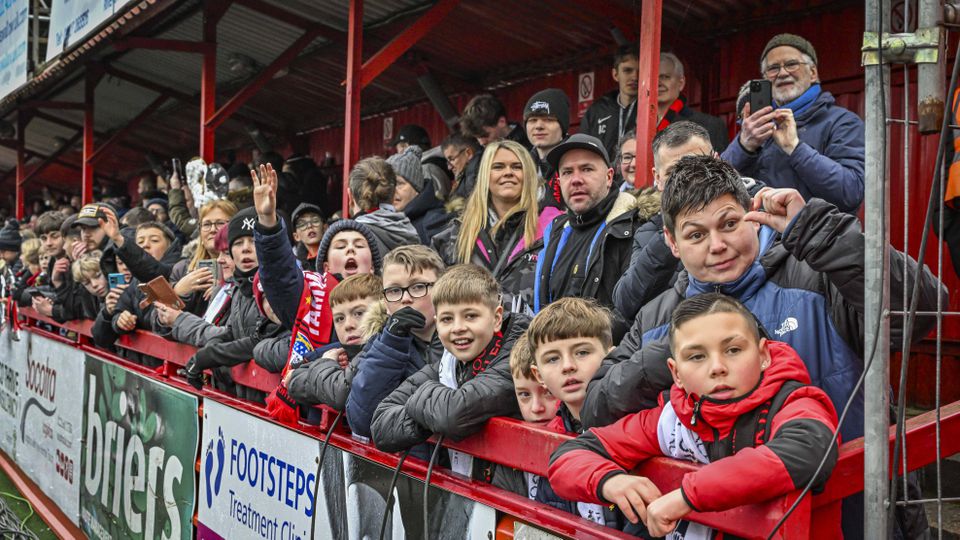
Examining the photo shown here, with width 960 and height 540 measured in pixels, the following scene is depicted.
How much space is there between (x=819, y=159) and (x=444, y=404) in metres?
1.64

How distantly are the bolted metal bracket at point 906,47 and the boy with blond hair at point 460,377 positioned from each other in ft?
4.69

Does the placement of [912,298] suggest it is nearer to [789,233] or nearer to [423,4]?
[789,233]

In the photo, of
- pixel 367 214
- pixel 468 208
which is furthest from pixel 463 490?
pixel 367 214

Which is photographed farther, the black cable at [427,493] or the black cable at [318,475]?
the black cable at [318,475]

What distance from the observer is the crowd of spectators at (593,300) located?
6.68 ft

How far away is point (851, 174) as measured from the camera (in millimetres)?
3525

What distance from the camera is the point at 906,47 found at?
6.19 feet

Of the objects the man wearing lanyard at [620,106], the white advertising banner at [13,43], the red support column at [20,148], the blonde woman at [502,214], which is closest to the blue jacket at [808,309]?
the blonde woman at [502,214]

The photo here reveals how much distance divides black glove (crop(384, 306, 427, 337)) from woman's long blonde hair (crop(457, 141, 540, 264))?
3.42ft

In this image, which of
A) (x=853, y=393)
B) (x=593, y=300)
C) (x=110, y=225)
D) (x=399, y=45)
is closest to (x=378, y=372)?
(x=593, y=300)

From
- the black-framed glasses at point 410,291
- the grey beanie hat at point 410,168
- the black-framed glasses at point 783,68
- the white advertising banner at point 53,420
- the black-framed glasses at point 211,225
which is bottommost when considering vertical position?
the white advertising banner at point 53,420

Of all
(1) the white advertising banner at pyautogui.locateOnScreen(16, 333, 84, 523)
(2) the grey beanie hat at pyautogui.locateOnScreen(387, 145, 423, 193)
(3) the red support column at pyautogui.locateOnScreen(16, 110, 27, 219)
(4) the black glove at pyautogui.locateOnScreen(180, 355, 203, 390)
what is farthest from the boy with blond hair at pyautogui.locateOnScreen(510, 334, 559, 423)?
(3) the red support column at pyautogui.locateOnScreen(16, 110, 27, 219)

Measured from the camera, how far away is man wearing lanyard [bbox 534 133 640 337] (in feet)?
11.5

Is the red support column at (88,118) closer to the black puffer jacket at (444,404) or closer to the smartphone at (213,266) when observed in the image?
the smartphone at (213,266)
